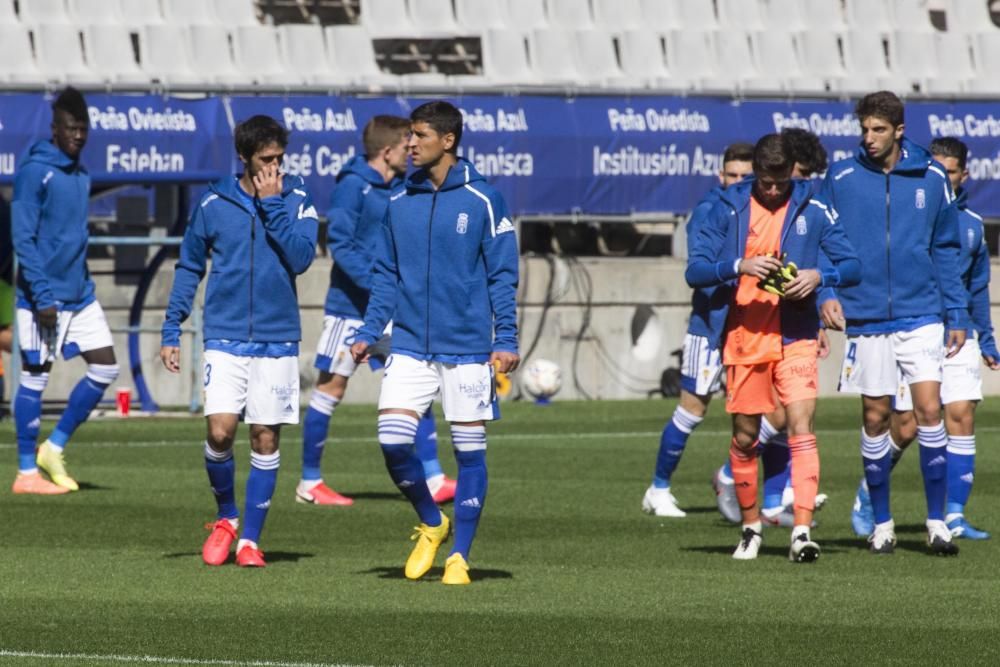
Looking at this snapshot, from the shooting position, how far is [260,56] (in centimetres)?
2586

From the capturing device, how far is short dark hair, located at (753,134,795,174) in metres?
9.67

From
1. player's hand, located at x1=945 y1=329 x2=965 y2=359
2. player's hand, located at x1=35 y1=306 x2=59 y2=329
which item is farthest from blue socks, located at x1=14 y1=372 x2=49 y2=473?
player's hand, located at x1=945 y1=329 x2=965 y2=359

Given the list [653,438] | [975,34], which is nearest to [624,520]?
[653,438]

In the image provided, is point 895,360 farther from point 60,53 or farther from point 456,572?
point 60,53

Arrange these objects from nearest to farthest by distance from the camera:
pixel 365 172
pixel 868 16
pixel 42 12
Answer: pixel 365 172 < pixel 42 12 < pixel 868 16

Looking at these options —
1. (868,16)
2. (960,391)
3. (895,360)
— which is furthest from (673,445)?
(868,16)

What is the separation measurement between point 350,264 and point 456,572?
372cm

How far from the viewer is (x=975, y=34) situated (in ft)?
101

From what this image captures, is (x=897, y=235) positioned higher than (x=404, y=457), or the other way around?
(x=897, y=235)

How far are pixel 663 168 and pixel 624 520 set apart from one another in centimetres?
1208

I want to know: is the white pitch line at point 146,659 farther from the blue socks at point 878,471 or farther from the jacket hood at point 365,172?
the jacket hood at point 365,172

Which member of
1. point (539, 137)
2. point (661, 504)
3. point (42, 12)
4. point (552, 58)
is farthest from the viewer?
point (552, 58)

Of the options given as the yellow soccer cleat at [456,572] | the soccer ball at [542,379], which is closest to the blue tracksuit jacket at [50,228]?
the yellow soccer cleat at [456,572]

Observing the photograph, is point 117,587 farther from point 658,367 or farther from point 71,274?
point 658,367
